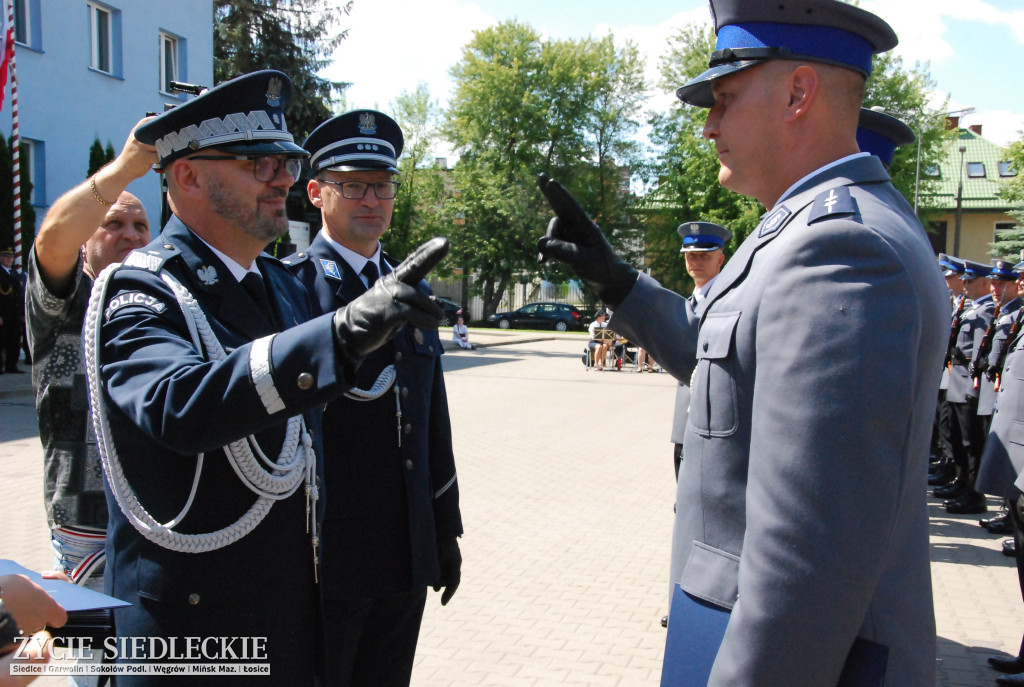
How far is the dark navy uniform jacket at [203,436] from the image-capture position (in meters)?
1.62

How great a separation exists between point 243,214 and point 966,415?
7847 mm

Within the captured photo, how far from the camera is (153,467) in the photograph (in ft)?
6.41

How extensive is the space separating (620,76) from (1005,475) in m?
39.4

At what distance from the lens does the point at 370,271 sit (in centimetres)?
313

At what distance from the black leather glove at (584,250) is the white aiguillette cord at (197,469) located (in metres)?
0.93

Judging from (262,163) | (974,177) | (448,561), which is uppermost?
(974,177)

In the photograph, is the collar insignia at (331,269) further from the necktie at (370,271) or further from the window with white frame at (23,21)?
the window with white frame at (23,21)

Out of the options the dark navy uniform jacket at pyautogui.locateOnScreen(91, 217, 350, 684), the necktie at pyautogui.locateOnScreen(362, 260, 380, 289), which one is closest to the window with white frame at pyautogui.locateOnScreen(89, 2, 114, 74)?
the necktie at pyautogui.locateOnScreen(362, 260, 380, 289)

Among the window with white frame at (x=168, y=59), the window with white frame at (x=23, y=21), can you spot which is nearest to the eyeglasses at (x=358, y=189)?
the window with white frame at (x=23, y=21)

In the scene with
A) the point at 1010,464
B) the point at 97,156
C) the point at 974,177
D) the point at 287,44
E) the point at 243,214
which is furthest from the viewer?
the point at 974,177

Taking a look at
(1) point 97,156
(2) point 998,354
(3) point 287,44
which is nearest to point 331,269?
(2) point 998,354

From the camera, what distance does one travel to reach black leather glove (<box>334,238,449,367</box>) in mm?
1559

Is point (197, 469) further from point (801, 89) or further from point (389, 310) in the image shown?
point (801, 89)

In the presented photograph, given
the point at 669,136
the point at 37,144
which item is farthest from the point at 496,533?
the point at 669,136
